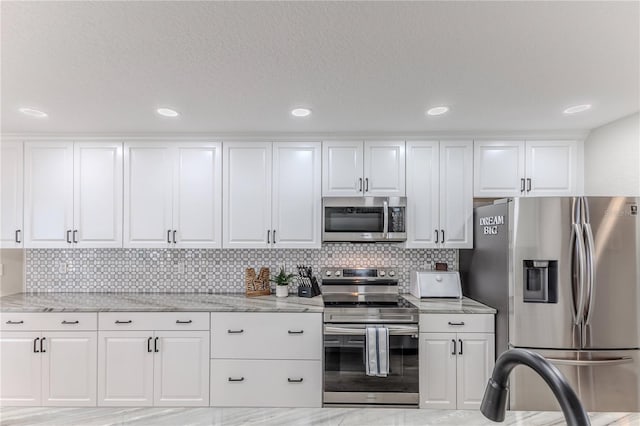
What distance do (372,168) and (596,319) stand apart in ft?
6.45

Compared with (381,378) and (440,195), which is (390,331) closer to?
(381,378)

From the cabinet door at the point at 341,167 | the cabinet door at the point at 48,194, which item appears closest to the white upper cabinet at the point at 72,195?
the cabinet door at the point at 48,194

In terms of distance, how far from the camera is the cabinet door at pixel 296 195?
3.13m

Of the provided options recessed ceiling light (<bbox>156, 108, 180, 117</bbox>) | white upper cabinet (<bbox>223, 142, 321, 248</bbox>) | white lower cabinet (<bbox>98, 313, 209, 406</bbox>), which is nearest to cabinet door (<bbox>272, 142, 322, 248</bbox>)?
white upper cabinet (<bbox>223, 142, 321, 248</bbox>)

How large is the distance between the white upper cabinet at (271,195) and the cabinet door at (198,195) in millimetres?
82

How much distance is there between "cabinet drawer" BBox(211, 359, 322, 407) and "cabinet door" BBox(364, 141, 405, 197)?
156 centimetres

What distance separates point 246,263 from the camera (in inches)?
135

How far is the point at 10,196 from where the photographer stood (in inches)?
120

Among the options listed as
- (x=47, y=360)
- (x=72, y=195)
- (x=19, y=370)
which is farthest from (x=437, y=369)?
(x=72, y=195)

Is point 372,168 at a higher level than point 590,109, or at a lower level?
lower

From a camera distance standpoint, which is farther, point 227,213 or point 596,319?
point 227,213

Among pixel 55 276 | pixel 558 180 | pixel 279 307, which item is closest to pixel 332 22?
pixel 279 307

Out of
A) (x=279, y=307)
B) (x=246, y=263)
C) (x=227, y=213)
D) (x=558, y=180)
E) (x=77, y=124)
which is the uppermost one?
(x=77, y=124)

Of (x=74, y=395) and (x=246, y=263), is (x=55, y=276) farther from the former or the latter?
(x=246, y=263)
